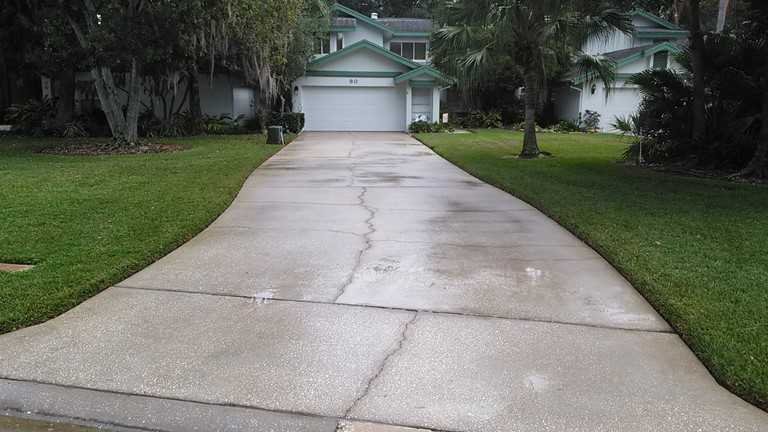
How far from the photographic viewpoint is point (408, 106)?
29.8 m

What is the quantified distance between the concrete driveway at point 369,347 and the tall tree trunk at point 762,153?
25.7 ft

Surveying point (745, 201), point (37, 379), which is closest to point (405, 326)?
point (37, 379)

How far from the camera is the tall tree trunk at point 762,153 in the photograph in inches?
474

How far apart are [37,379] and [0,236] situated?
12.7 ft

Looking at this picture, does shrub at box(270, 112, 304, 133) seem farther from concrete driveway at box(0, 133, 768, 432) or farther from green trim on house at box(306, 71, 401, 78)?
concrete driveway at box(0, 133, 768, 432)

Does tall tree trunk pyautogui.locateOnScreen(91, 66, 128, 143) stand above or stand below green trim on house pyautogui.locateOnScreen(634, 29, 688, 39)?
below

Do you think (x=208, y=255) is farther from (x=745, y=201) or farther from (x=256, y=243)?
(x=745, y=201)

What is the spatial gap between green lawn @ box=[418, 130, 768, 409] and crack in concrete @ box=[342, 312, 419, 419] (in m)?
1.97

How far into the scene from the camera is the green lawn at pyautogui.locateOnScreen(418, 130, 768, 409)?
406 centimetres

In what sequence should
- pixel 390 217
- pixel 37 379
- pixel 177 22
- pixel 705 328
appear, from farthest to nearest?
pixel 177 22 < pixel 390 217 < pixel 705 328 < pixel 37 379

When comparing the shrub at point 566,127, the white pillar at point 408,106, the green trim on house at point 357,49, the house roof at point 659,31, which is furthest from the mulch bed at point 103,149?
the house roof at point 659,31

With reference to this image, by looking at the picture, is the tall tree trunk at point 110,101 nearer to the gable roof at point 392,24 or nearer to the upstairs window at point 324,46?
the upstairs window at point 324,46

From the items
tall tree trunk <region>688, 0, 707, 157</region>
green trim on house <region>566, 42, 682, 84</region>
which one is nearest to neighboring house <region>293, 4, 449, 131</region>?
green trim on house <region>566, 42, 682, 84</region>

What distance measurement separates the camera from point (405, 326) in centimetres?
447
